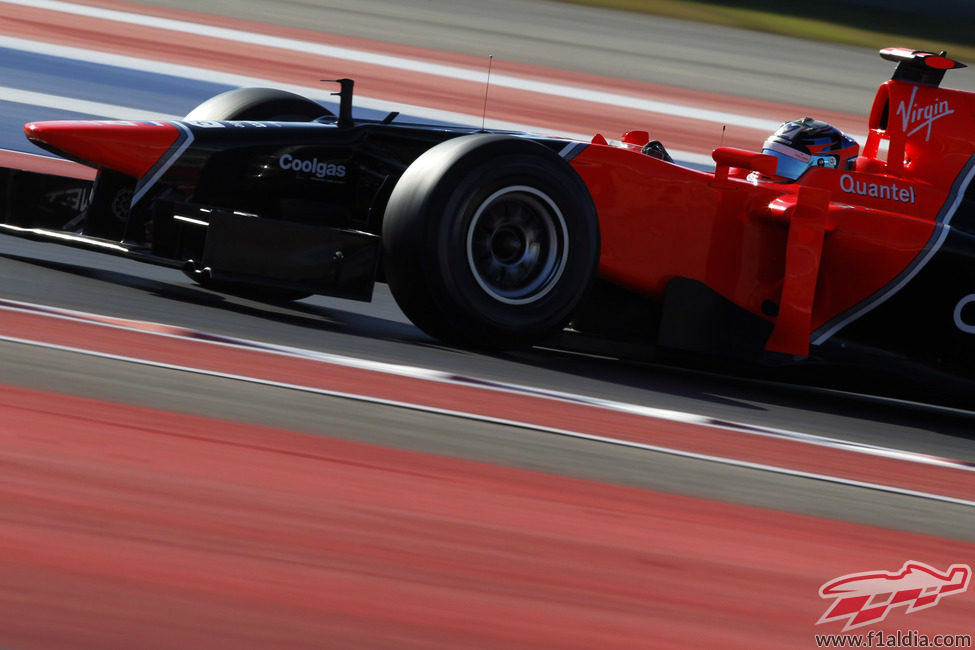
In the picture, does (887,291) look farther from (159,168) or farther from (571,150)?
(159,168)

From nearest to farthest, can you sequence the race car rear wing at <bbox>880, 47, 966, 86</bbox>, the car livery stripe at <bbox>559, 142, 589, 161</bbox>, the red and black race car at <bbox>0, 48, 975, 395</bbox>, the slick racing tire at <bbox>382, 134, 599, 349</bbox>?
the slick racing tire at <bbox>382, 134, 599, 349</bbox> < the red and black race car at <bbox>0, 48, 975, 395</bbox> < the car livery stripe at <bbox>559, 142, 589, 161</bbox> < the race car rear wing at <bbox>880, 47, 966, 86</bbox>

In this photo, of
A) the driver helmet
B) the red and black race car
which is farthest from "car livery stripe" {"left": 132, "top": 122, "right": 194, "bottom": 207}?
the driver helmet

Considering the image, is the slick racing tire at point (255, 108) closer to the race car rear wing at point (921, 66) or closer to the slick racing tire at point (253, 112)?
the slick racing tire at point (253, 112)

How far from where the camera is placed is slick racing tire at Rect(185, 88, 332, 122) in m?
6.32

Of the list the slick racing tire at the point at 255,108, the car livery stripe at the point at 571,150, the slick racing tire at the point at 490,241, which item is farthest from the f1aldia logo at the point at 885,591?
the slick racing tire at the point at 255,108

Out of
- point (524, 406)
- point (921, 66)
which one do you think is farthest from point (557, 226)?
point (921, 66)

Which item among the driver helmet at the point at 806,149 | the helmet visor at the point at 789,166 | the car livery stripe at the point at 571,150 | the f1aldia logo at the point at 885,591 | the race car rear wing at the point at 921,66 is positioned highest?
the race car rear wing at the point at 921,66

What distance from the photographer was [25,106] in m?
9.97

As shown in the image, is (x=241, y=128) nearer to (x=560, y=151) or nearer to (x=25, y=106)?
(x=560, y=151)

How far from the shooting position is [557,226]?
538 cm

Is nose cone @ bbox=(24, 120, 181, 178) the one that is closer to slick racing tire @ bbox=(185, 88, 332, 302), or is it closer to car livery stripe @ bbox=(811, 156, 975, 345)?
slick racing tire @ bbox=(185, 88, 332, 302)

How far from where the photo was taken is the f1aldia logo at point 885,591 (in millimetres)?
3307

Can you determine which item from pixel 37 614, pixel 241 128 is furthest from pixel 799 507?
pixel 241 128

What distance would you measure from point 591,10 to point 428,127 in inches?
423
